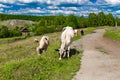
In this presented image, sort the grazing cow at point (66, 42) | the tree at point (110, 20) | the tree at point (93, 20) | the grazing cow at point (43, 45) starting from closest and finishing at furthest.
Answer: the grazing cow at point (66, 42)
the grazing cow at point (43, 45)
the tree at point (93, 20)
the tree at point (110, 20)

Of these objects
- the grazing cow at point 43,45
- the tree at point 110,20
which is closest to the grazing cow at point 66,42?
the grazing cow at point 43,45

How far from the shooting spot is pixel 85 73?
645 inches

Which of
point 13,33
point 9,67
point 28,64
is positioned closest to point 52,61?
point 28,64

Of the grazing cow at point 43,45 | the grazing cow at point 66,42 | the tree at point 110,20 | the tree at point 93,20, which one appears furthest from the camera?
the tree at point 110,20

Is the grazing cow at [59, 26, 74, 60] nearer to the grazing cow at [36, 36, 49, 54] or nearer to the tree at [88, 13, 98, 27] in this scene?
the grazing cow at [36, 36, 49, 54]

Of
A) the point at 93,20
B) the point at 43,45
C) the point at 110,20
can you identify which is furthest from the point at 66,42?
the point at 110,20

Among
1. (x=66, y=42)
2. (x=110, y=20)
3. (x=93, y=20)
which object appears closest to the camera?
(x=66, y=42)

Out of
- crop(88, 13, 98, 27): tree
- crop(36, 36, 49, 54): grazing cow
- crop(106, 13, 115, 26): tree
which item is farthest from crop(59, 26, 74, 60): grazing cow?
crop(106, 13, 115, 26): tree

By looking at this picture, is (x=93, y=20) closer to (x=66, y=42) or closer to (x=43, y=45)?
(x=43, y=45)

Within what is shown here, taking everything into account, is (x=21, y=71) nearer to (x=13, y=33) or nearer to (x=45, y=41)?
(x=45, y=41)

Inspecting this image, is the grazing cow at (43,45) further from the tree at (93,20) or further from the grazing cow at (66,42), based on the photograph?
the tree at (93,20)

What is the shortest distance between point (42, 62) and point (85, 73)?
9.20 feet

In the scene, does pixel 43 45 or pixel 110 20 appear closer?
pixel 43 45

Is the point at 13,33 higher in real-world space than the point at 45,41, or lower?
lower
